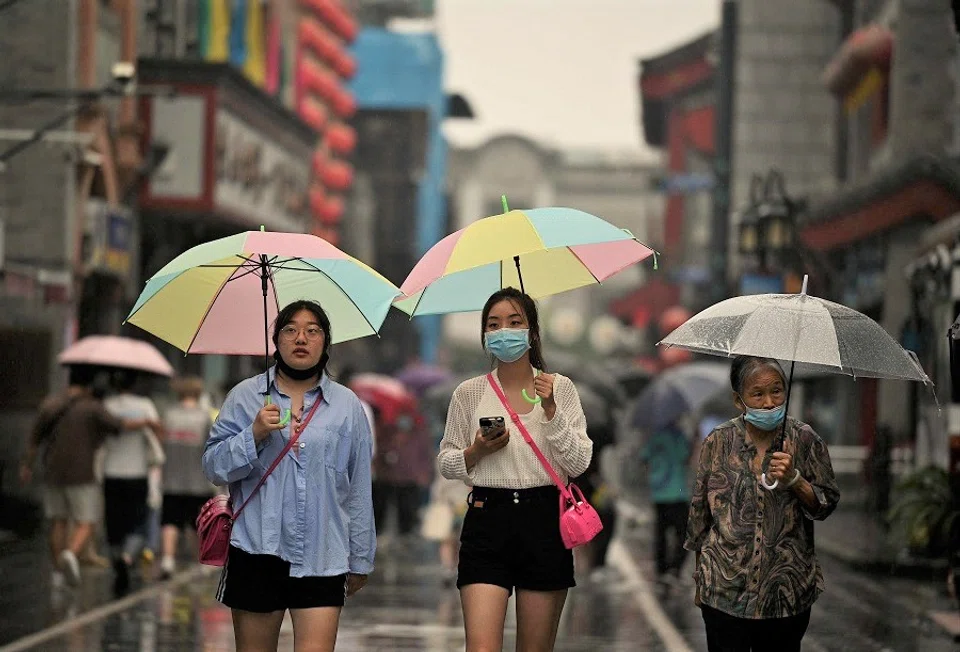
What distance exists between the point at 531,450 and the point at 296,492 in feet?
3.19

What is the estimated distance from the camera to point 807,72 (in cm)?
5388

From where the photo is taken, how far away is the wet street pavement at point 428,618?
42.3 feet

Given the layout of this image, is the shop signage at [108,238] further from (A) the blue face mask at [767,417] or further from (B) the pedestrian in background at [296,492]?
(A) the blue face mask at [767,417]

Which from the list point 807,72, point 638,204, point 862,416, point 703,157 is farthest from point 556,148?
point 862,416

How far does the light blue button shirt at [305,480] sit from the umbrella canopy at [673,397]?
39.1 feet

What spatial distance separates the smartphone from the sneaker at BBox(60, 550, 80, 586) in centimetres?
814

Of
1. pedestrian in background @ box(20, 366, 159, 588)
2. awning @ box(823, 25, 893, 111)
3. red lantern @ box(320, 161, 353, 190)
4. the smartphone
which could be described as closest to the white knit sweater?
the smartphone

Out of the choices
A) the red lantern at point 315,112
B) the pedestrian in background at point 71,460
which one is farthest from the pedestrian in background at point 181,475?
the red lantern at point 315,112

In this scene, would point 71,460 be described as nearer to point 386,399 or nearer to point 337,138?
point 386,399

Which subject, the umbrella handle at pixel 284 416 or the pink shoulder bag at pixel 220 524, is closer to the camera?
the umbrella handle at pixel 284 416

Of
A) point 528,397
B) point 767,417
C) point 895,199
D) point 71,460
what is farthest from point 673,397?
point 767,417

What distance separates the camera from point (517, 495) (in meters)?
7.86

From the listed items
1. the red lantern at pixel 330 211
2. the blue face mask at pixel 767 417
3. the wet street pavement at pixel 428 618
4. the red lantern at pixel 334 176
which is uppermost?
the red lantern at pixel 334 176

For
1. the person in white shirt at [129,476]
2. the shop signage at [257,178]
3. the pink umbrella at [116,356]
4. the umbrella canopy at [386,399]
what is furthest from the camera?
the shop signage at [257,178]
